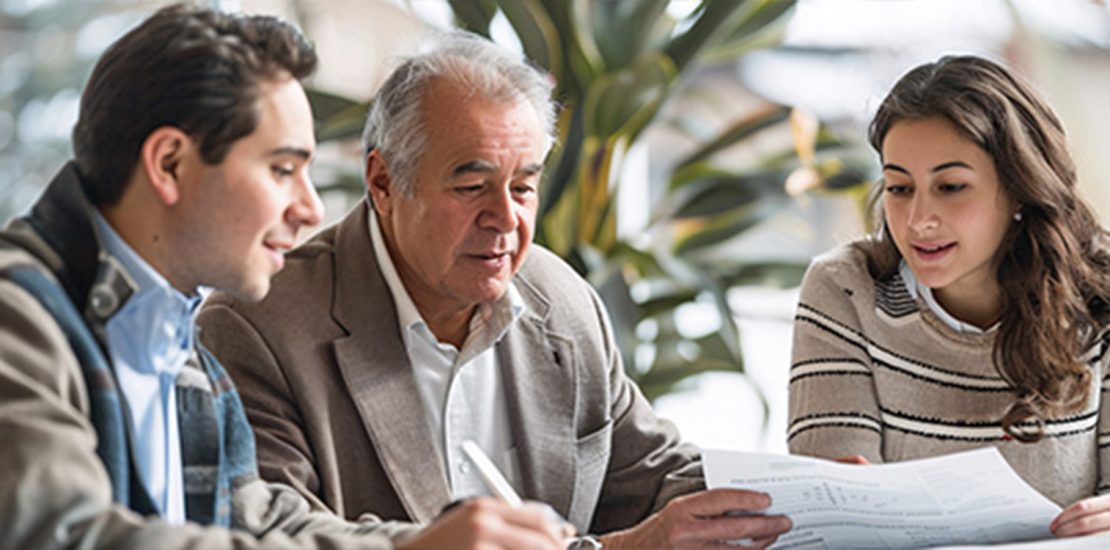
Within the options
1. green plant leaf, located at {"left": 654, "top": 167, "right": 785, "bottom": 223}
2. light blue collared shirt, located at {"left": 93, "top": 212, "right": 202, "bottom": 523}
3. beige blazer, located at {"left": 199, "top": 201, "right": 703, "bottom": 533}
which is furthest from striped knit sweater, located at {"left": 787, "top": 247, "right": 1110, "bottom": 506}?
green plant leaf, located at {"left": 654, "top": 167, "right": 785, "bottom": 223}

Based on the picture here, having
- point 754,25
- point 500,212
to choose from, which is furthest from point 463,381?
point 754,25

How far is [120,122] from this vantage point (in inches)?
45.8

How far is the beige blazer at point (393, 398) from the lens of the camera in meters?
1.69

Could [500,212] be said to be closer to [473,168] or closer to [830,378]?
[473,168]

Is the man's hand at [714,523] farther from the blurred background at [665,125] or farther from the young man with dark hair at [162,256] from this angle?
the blurred background at [665,125]

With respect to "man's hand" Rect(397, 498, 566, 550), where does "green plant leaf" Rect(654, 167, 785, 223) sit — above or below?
below

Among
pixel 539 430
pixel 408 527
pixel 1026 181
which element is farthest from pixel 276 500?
pixel 1026 181

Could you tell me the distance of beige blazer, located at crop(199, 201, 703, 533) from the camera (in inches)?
66.5

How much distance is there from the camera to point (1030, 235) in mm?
1953

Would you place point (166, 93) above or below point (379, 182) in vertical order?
above

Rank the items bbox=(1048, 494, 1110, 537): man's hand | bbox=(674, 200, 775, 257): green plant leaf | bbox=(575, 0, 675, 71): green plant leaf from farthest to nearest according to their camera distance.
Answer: bbox=(674, 200, 775, 257): green plant leaf, bbox=(575, 0, 675, 71): green plant leaf, bbox=(1048, 494, 1110, 537): man's hand

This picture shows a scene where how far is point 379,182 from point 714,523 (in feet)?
2.09

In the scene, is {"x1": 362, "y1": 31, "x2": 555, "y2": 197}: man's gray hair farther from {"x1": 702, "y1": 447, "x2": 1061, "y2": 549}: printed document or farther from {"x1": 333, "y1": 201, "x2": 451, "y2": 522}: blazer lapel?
{"x1": 702, "y1": 447, "x2": 1061, "y2": 549}: printed document

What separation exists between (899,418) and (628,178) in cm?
219
